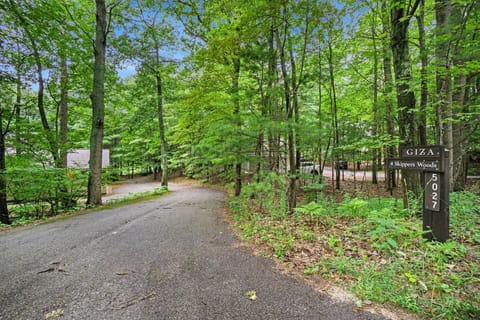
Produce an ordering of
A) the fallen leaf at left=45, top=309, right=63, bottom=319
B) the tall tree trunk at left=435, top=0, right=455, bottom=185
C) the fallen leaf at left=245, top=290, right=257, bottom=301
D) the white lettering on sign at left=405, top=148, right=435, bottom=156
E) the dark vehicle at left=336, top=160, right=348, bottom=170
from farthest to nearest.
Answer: the dark vehicle at left=336, top=160, right=348, bottom=170, the tall tree trunk at left=435, top=0, right=455, bottom=185, the white lettering on sign at left=405, top=148, right=435, bottom=156, the fallen leaf at left=245, top=290, right=257, bottom=301, the fallen leaf at left=45, top=309, right=63, bottom=319

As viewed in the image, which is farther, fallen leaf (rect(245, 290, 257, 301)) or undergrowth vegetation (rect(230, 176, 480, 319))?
fallen leaf (rect(245, 290, 257, 301))

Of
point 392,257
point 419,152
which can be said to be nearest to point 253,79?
point 419,152

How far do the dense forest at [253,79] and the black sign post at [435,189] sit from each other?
48.2 inches

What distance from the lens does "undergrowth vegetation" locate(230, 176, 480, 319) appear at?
1.79m

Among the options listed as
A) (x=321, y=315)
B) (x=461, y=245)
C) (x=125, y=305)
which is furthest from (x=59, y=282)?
(x=461, y=245)

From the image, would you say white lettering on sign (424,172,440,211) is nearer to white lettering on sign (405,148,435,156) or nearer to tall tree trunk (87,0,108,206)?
white lettering on sign (405,148,435,156)

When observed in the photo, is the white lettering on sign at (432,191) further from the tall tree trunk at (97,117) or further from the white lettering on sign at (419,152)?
the tall tree trunk at (97,117)

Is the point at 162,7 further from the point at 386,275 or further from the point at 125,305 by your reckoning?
the point at 386,275

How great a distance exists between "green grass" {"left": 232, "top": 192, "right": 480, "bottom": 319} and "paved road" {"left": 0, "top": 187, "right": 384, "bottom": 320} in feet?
1.34

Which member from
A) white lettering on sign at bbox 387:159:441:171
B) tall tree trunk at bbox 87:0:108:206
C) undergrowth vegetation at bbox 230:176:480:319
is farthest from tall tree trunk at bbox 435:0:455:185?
tall tree trunk at bbox 87:0:108:206

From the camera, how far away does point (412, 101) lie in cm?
382

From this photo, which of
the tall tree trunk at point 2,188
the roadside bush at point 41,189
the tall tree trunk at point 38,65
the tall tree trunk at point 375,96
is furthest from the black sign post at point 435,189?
the tall tree trunk at point 38,65

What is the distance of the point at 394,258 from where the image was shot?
2348 mm

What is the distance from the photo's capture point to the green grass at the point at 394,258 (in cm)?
179
